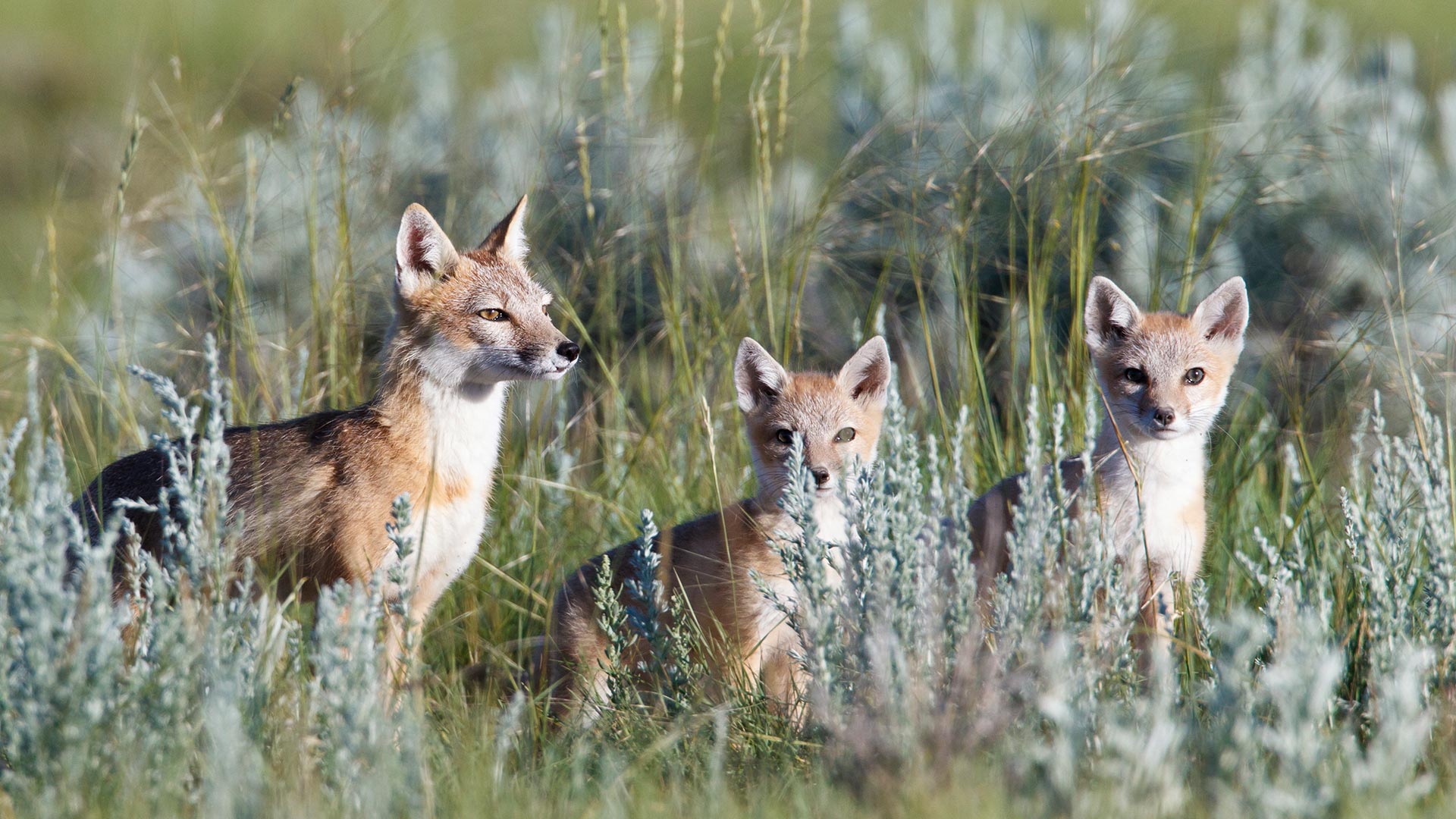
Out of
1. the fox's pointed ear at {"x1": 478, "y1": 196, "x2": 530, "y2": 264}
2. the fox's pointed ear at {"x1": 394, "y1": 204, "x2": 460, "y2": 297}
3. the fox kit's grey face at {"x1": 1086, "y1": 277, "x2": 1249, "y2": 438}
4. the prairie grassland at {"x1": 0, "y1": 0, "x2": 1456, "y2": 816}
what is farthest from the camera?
the fox's pointed ear at {"x1": 478, "y1": 196, "x2": 530, "y2": 264}

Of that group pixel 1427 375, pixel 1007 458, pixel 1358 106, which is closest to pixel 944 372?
pixel 1007 458

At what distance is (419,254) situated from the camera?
429cm

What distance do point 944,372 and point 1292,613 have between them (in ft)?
11.1

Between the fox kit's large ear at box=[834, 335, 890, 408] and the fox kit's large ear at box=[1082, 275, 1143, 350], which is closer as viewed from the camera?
the fox kit's large ear at box=[1082, 275, 1143, 350]

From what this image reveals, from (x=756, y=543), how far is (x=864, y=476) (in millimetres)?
1134

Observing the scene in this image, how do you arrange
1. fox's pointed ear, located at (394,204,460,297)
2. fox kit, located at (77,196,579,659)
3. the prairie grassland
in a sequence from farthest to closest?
fox's pointed ear, located at (394,204,460,297) → fox kit, located at (77,196,579,659) → the prairie grassland

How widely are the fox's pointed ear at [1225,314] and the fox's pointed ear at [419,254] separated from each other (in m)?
2.48

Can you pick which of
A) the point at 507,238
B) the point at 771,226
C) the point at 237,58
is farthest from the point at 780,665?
the point at 237,58

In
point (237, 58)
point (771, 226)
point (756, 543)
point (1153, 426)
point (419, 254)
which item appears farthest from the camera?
point (237, 58)

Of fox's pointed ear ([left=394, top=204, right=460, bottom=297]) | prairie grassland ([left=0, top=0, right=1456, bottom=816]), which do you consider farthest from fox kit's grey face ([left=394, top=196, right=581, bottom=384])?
prairie grassland ([left=0, top=0, right=1456, bottom=816])

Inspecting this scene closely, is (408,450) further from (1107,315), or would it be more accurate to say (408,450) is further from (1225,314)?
(1225,314)

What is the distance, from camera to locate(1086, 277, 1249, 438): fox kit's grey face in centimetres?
394

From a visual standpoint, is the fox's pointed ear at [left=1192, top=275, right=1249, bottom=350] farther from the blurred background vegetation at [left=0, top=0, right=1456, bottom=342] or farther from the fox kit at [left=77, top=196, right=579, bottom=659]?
the blurred background vegetation at [left=0, top=0, right=1456, bottom=342]

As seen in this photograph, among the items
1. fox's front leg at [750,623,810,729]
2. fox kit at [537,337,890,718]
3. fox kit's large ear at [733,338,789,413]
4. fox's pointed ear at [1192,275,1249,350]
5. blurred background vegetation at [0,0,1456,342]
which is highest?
blurred background vegetation at [0,0,1456,342]
